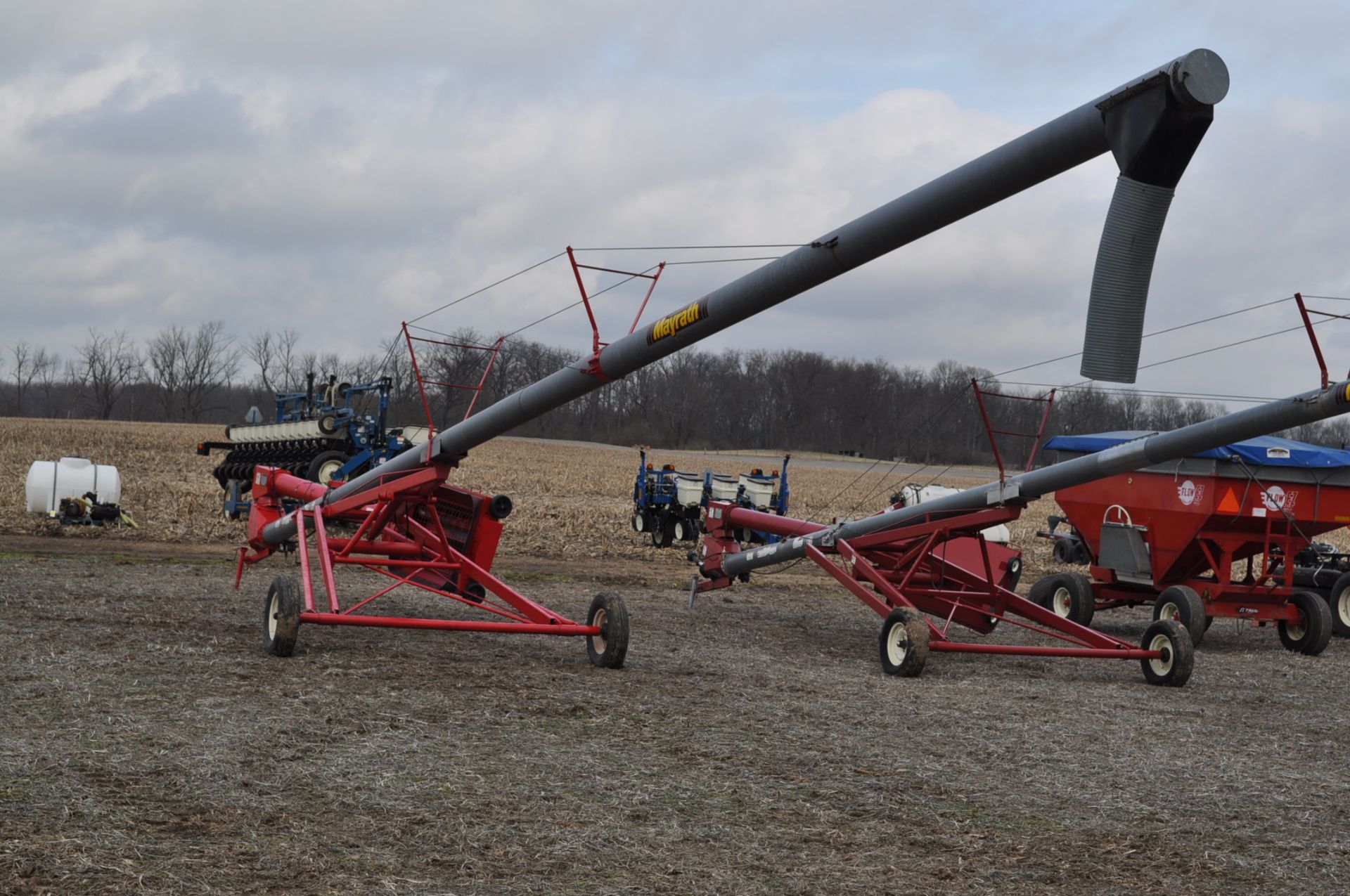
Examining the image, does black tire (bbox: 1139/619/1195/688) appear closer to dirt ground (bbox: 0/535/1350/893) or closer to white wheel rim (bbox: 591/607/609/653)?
dirt ground (bbox: 0/535/1350/893)

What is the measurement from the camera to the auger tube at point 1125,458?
830 centimetres

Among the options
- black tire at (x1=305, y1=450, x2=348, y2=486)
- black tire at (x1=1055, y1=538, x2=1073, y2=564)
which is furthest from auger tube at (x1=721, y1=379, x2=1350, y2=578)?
black tire at (x1=305, y1=450, x2=348, y2=486)

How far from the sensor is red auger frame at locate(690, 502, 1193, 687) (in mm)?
9297

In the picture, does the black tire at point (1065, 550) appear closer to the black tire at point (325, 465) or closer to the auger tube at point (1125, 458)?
the auger tube at point (1125, 458)

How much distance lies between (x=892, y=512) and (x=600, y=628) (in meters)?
3.10

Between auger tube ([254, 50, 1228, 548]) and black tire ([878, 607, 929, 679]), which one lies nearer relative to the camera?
auger tube ([254, 50, 1228, 548])

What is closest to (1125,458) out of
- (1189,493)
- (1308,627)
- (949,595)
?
(949,595)

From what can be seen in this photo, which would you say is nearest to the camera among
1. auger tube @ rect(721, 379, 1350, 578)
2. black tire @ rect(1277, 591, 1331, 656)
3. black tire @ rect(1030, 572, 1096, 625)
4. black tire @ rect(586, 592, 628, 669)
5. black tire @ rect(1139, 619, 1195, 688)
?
auger tube @ rect(721, 379, 1350, 578)

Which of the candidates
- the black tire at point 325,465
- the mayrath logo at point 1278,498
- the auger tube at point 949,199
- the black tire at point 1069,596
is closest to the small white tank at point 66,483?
the black tire at point 325,465

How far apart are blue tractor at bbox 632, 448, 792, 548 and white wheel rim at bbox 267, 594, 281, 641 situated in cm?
1172

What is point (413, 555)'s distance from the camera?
1011 centimetres

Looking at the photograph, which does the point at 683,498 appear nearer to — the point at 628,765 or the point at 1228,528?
the point at 1228,528

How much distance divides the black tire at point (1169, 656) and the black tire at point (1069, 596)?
3049mm

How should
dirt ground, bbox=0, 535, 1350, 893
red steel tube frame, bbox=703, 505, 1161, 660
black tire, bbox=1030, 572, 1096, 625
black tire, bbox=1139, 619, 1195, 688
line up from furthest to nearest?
black tire, bbox=1030, 572, 1096, 625 < red steel tube frame, bbox=703, 505, 1161, 660 < black tire, bbox=1139, 619, 1195, 688 < dirt ground, bbox=0, 535, 1350, 893
